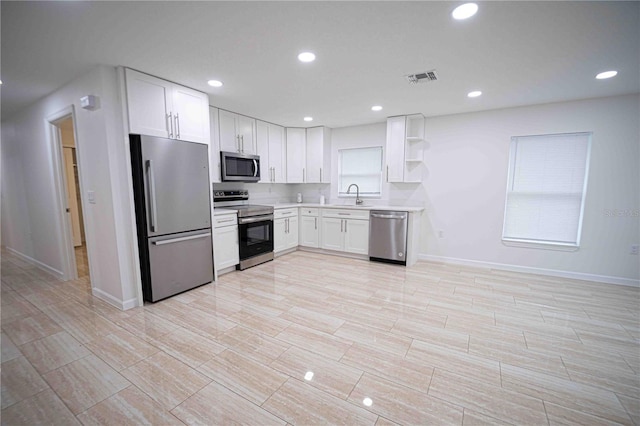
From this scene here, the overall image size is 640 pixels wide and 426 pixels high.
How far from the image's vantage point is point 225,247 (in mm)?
3676

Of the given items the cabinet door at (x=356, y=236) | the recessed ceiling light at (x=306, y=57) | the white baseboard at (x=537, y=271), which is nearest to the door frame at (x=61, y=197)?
the recessed ceiling light at (x=306, y=57)

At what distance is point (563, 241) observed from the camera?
12.2 ft

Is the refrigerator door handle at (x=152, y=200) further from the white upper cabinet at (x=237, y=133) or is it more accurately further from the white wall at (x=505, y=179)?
the white wall at (x=505, y=179)

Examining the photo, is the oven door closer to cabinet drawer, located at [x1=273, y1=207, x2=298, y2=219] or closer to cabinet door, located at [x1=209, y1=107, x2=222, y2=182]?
cabinet drawer, located at [x1=273, y1=207, x2=298, y2=219]

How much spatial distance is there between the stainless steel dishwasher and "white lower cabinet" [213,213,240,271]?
86.9 inches

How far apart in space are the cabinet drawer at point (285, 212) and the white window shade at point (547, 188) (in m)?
3.53

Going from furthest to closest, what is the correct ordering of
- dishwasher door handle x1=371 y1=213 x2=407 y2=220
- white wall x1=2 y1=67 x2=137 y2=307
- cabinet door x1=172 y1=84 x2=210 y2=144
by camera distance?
1. dishwasher door handle x1=371 y1=213 x2=407 y2=220
2. cabinet door x1=172 y1=84 x2=210 y2=144
3. white wall x1=2 y1=67 x2=137 y2=307

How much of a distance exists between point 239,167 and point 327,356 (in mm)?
3106

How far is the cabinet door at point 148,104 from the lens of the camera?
8.45 feet

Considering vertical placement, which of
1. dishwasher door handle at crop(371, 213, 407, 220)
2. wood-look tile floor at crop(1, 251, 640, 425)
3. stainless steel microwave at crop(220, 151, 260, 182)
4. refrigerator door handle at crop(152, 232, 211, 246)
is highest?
stainless steel microwave at crop(220, 151, 260, 182)

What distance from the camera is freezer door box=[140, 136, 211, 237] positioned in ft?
8.86

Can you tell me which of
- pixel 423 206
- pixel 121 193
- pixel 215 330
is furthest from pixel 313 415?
pixel 423 206

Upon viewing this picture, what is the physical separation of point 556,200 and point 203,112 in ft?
16.4

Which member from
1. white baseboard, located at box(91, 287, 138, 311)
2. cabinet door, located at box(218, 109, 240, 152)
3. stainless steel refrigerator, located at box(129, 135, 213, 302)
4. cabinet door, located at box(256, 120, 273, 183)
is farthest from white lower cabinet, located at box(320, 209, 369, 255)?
white baseboard, located at box(91, 287, 138, 311)
